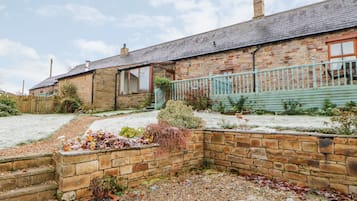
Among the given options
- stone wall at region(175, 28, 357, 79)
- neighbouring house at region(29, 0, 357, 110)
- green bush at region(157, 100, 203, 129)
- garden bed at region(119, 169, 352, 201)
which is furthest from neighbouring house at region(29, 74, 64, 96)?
garden bed at region(119, 169, 352, 201)

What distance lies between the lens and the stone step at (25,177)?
2428 millimetres

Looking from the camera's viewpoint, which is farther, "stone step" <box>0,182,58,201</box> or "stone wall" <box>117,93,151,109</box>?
"stone wall" <box>117,93,151,109</box>

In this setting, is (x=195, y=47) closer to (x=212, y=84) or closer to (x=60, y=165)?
(x=212, y=84)

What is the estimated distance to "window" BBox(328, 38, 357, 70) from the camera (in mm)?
7914

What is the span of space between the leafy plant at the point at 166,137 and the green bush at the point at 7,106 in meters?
9.83

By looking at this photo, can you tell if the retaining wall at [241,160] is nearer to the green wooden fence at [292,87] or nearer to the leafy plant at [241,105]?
the leafy plant at [241,105]

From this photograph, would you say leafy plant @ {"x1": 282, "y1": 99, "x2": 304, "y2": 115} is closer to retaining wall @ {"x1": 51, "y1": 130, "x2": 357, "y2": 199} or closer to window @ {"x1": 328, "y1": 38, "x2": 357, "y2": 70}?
window @ {"x1": 328, "y1": 38, "x2": 357, "y2": 70}

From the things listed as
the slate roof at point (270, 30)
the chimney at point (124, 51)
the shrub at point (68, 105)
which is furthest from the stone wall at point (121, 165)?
the chimney at point (124, 51)

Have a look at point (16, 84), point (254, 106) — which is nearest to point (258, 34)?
point (254, 106)

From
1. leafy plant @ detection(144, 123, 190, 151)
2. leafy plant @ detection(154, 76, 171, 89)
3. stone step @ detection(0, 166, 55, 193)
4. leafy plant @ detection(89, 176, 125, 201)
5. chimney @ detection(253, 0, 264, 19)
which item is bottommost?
leafy plant @ detection(89, 176, 125, 201)

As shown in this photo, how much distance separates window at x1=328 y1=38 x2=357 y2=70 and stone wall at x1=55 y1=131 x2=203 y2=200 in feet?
23.4

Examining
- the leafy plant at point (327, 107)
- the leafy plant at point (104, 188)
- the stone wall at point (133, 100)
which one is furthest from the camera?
the stone wall at point (133, 100)

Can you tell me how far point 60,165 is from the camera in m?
2.53

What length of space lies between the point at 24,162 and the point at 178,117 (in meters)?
2.51
